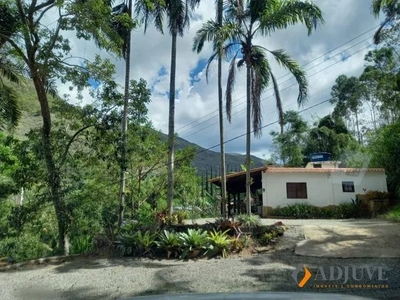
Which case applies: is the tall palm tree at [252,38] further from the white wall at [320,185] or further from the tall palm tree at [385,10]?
the white wall at [320,185]

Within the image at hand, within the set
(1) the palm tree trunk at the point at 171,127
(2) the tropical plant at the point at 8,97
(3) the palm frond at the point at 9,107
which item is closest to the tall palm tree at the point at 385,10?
(1) the palm tree trunk at the point at 171,127

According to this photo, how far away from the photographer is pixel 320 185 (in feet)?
59.8

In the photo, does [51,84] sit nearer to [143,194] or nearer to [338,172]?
[143,194]

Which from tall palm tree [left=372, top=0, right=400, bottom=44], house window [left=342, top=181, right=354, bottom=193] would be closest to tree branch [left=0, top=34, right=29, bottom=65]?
tall palm tree [left=372, top=0, right=400, bottom=44]

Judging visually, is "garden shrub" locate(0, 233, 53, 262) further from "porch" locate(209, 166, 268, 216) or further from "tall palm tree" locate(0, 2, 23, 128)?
"porch" locate(209, 166, 268, 216)

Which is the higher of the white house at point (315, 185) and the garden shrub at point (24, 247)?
the white house at point (315, 185)

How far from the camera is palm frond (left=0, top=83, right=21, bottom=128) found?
11.3 meters

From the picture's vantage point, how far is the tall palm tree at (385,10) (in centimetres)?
1112

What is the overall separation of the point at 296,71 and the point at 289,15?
1.92 m

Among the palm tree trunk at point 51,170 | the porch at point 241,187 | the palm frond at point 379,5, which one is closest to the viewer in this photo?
the palm tree trunk at point 51,170

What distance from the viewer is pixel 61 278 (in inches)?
282

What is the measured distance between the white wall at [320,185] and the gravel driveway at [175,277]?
9.83 m

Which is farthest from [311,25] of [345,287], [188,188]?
[188,188]

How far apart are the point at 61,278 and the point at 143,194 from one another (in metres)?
9.49
